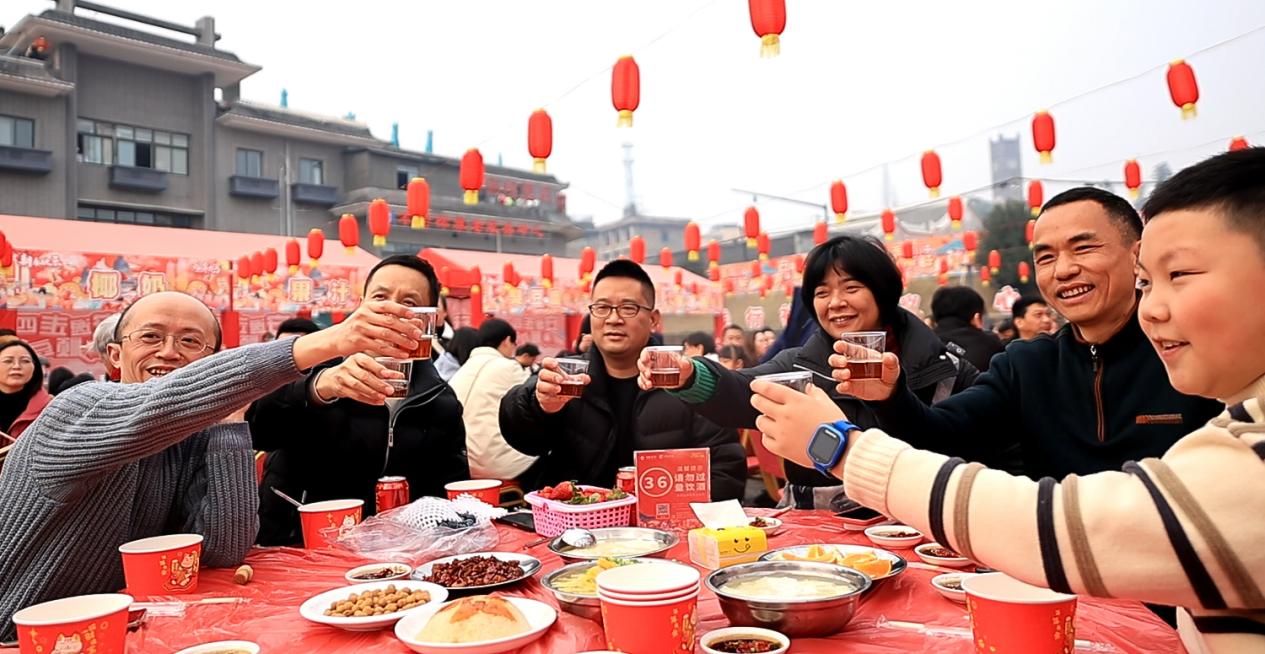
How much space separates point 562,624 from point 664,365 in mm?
1137

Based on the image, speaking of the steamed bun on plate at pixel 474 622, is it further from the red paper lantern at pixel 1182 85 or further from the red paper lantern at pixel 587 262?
the red paper lantern at pixel 587 262

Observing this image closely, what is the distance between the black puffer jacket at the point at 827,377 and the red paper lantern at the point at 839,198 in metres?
7.94

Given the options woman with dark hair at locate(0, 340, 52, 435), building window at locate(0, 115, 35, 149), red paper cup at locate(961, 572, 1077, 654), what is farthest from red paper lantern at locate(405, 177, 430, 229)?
building window at locate(0, 115, 35, 149)

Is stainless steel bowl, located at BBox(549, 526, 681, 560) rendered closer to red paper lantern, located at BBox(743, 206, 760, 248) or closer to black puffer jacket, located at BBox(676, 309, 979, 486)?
black puffer jacket, located at BBox(676, 309, 979, 486)

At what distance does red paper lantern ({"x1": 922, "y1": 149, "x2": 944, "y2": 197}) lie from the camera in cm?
948

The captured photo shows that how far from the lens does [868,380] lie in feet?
7.64

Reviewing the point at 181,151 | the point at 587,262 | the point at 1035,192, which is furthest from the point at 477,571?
the point at 181,151

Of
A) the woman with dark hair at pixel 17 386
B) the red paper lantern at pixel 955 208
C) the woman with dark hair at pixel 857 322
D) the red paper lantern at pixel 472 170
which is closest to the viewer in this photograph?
the woman with dark hair at pixel 857 322

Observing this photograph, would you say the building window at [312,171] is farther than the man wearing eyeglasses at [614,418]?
Yes

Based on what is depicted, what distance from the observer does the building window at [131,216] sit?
19.7 m

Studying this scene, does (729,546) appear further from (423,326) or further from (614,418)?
(614,418)

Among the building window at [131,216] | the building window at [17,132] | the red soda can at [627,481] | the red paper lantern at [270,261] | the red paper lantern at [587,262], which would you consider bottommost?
the red soda can at [627,481]

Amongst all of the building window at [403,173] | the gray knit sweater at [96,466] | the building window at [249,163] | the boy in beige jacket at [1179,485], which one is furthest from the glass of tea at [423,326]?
the building window at [403,173]

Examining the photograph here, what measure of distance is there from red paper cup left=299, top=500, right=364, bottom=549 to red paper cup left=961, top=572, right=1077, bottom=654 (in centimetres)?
193
